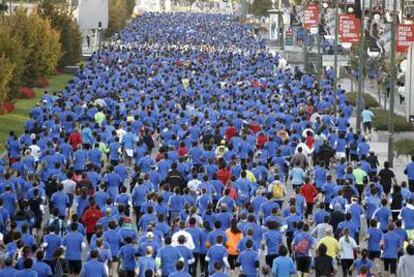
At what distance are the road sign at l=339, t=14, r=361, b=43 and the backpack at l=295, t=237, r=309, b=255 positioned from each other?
21.8 metres

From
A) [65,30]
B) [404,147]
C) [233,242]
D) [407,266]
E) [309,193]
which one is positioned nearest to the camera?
[407,266]

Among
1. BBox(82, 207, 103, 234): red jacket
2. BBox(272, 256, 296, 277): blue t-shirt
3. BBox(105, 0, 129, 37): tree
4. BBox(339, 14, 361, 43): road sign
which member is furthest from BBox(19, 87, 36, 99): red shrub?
BBox(105, 0, 129, 37): tree

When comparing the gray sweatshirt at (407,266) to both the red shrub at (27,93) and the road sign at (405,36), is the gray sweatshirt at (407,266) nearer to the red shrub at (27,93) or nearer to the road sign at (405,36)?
the road sign at (405,36)

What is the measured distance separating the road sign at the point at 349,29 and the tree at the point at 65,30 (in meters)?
28.4

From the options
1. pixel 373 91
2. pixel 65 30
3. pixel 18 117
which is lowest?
pixel 373 91

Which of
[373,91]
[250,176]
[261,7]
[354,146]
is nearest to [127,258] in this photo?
[250,176]

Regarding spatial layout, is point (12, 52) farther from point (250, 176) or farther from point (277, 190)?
point (277, 190)

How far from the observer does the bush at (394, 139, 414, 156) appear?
115ft

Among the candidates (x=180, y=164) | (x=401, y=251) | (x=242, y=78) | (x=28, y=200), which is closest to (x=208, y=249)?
(x=401, y=251)

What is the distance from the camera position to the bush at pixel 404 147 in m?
35.2

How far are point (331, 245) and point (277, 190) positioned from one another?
406 centimetres

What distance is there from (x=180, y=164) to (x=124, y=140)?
5.67m

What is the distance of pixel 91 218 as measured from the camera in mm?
21281

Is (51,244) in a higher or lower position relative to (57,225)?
lower
